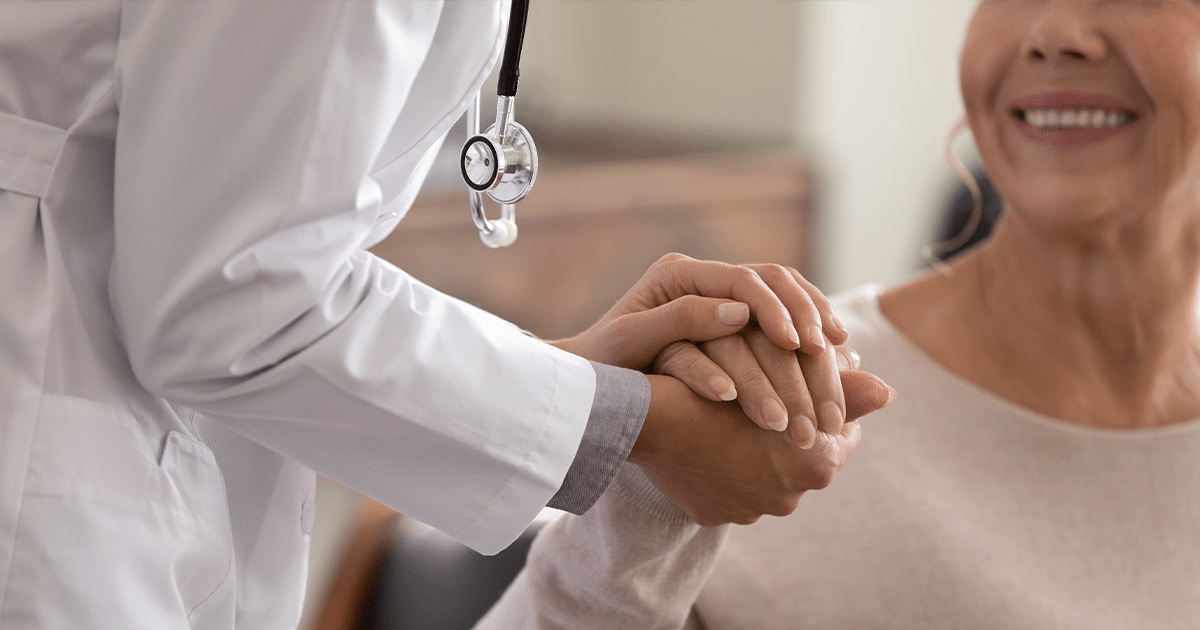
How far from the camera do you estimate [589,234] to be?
2.63 meters

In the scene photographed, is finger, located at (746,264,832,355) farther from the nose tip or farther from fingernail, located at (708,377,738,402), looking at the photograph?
the nose tip

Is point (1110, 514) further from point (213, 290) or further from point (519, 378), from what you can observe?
point (213, 290)

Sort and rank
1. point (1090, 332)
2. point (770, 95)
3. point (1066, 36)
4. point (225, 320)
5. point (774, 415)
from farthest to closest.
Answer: point (770, 95) → point (1090, 332) → point (1066, 36) → point (774, 415) → point (225, 320)

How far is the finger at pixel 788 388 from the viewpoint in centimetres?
70

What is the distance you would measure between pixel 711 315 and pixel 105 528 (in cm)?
39

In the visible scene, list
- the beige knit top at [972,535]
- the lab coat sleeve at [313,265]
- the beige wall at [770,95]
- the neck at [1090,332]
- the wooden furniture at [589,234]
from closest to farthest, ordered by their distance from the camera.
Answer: the lab coat sleeve at [313,265] → the beige knit top at [972,535] → the neck at [1090,332] → the wooden furniture at [589,234] → the beige wall at [770,95]

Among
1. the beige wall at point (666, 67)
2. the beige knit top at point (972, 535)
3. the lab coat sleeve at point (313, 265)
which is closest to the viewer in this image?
the lab coat sleeve at point (313, 265)

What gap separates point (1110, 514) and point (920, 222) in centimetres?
243

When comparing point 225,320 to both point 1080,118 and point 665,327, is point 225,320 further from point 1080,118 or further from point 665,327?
point 1080,118

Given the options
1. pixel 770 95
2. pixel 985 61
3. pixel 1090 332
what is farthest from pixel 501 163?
pixel 770 95

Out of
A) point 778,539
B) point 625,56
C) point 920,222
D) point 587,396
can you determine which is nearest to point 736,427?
point 587,396

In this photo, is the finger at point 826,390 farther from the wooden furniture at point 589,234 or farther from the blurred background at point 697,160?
the wooden furniture at point 589,234

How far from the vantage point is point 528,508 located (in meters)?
0.65

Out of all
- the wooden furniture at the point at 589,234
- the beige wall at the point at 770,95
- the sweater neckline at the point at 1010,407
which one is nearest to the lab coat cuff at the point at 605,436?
the sweater neckline at the point at 1010,407
